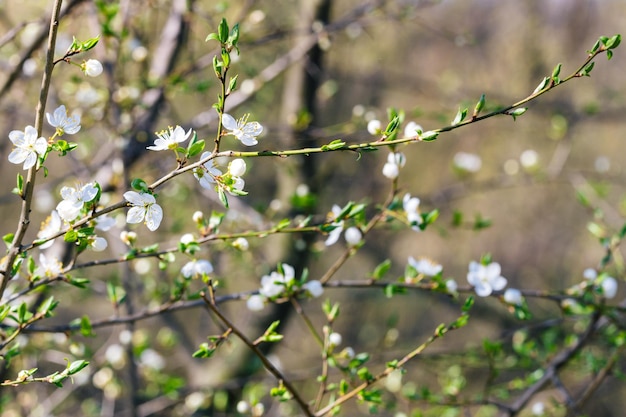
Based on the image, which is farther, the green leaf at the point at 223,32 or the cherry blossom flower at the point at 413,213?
the cherry blossom flower at the point at 413,213

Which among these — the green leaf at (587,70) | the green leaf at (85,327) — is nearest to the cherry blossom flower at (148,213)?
the green leaf at (85,327)

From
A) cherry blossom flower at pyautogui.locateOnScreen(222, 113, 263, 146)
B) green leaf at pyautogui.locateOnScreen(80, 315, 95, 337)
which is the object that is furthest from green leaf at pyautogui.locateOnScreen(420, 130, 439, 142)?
green leaf at pyautogui.locateOnScreen(80, 315, 95, 337)

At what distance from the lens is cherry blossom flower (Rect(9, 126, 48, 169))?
0.79 meters

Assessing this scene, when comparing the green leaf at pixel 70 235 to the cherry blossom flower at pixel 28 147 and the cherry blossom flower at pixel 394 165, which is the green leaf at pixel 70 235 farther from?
the cherry blossom flower at pixel 394 165

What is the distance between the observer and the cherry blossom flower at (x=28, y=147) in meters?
0.79

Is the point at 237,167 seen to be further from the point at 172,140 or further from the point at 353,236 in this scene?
the point at 353,236

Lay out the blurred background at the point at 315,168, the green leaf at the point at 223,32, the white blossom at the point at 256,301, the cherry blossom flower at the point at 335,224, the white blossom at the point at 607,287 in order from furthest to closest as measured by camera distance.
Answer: the blurred background at the point at 315,168
the white blossom at the point at 607,287
the white blossom at the point at 256,301
the cherry blossom flower at the point at 335,224
the green leaf at the point at 223,32

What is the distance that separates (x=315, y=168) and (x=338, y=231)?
1.55m

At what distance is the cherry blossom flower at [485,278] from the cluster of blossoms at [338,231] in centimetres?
27

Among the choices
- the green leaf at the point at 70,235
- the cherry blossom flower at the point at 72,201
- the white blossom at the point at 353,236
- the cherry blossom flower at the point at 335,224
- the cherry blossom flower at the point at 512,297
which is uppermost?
the cherry blossom flower at the point at 72,201

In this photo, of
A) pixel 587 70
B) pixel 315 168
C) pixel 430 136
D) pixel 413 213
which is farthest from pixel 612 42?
pixel 315 168

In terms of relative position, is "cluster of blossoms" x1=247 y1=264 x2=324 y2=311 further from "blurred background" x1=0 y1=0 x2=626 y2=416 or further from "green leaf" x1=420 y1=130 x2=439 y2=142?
"green leaf" x1=420 y1=130 x2=439 y2=142

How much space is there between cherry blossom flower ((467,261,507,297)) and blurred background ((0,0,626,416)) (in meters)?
0.25

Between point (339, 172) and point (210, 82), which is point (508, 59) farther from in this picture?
point (210, 82)
